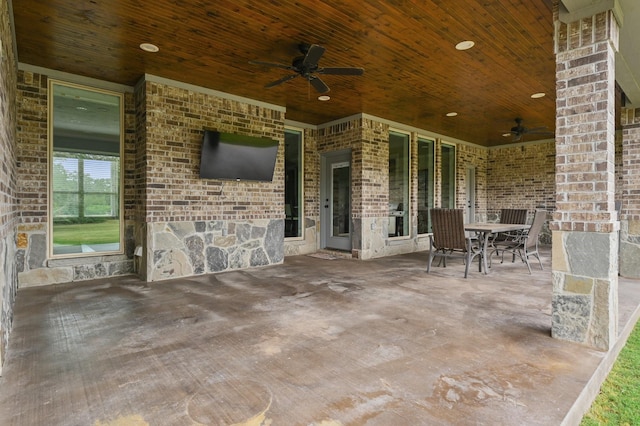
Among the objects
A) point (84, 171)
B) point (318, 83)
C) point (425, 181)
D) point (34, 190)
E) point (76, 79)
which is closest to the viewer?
point (318, 83)

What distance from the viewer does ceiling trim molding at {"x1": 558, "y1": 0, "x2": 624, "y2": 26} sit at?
2.52 meters

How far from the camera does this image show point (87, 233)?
502 centimetres

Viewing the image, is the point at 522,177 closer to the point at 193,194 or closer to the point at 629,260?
the point at 629,260

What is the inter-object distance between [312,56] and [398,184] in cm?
470

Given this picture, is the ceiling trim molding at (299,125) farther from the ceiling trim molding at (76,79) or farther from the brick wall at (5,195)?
the brick wall at (5,195)

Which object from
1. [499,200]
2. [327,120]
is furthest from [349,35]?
[499,200]

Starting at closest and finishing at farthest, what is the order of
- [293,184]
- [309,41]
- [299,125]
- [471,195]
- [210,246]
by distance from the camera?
[309,41], [210,246], [293,184], [299,125], [471,195]

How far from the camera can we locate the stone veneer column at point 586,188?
250cm

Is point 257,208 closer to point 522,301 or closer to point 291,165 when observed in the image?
point 291,165

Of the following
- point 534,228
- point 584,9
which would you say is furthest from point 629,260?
point 584,9

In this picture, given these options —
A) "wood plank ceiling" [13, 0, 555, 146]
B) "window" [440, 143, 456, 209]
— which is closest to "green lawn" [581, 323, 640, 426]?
"wood plank ceiling" [13, 0, 555, 146]

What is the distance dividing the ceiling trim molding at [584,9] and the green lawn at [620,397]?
2.54 metres

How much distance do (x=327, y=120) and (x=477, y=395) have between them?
6.39 meters

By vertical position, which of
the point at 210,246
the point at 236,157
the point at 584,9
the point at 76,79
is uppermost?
the point at 76,79
